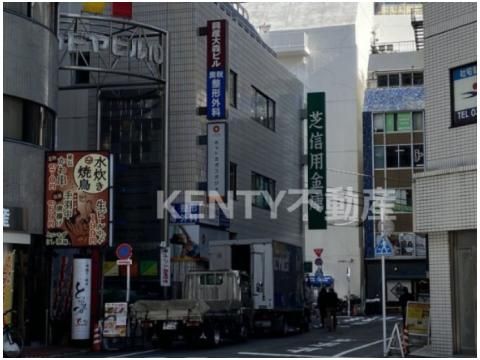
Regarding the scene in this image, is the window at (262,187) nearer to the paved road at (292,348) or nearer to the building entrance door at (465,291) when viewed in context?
the paved road at (292,348)

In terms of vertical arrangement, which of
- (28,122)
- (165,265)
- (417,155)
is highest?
(417,155)

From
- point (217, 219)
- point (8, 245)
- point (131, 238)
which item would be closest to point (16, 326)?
point (8, 245)

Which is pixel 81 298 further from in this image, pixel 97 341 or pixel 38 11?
pixel 38 11

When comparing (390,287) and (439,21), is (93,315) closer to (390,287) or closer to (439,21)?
(439,21)

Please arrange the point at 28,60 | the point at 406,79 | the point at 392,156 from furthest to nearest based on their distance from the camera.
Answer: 1. the point at 406,79
2. the point at 392,156
3. the point at 28,60

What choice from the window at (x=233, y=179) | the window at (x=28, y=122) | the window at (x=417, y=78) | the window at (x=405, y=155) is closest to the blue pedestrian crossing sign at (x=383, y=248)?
the window at (x=28, y=122)

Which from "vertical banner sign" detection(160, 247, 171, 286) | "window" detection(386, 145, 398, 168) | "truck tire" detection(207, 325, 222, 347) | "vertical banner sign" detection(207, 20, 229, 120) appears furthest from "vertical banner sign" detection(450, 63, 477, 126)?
"window" detection(386, 145, 398, 168)

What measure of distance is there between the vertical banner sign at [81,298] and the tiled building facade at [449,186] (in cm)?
971

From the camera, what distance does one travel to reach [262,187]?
40.9 m

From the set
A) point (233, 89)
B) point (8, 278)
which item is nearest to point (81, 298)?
point (8, 278)

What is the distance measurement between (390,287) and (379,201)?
5.73 meters

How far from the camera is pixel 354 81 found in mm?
58188

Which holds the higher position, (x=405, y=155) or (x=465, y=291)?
(x=405, y=155)

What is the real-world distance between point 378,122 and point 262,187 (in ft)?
57.9
